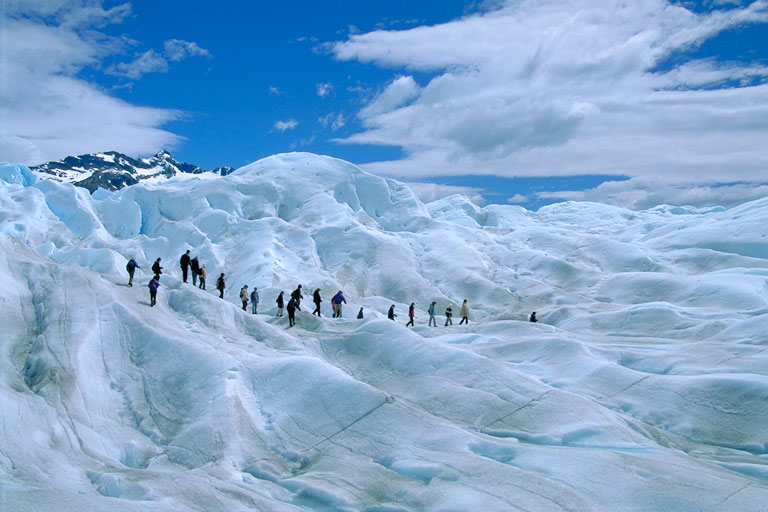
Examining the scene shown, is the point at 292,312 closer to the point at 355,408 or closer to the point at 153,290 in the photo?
the point at 153,290

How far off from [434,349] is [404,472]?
6.63 metres

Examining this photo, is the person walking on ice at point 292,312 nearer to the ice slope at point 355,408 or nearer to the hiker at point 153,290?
the ice slope at point 355,408

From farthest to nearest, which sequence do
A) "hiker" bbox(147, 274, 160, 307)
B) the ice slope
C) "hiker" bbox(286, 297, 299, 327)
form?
"hiker" bbox(286, 297, 299, 327) → "hiker" bbox(147, 274, 160, 307) → the ice slope

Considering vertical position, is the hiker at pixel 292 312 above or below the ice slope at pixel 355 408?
above

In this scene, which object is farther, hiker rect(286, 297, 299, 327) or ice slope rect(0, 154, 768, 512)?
hiker rect(286, 297, 299, 327)

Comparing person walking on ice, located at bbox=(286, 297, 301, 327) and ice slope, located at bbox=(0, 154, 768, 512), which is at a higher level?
person walking on ice, located at bbox=(286, 297, 301, 327)

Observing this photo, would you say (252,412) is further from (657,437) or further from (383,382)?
(657,437)

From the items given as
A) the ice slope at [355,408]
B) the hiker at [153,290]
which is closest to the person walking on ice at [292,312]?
the ice slope at [355,408]

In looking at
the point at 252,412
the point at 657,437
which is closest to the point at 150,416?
the point at 252,412

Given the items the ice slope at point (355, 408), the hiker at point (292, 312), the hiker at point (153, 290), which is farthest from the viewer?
the hiker at point (292, 312)

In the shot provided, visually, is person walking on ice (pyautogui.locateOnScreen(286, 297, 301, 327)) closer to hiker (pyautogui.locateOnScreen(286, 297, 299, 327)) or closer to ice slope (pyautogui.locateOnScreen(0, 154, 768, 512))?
hiker (pyautogui.locateOnScreen(286, 297, 299, 327))

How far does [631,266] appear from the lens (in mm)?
55969

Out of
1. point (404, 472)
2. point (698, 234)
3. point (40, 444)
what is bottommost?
point (404, 472)

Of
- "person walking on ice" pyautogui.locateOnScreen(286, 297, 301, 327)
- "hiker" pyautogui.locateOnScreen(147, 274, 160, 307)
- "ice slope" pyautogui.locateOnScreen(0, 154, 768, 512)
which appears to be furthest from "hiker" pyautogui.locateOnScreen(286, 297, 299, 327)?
"hiker" pyautogui.locateOnScreen(147, 274, 160, 307)
